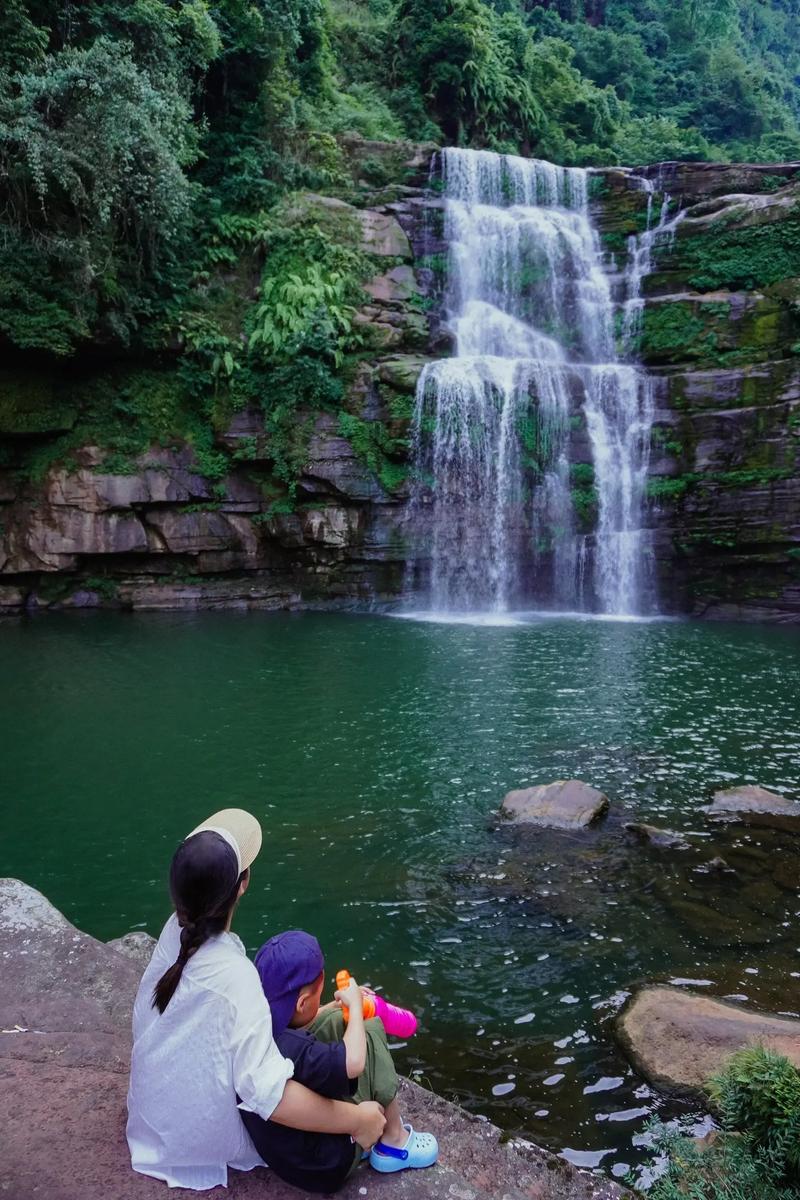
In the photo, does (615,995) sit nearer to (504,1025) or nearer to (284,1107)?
(504,1025)

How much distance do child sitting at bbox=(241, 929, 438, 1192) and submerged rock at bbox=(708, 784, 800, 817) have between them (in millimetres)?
5347

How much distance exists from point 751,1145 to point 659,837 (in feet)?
13.1

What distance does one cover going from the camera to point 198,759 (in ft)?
28.9

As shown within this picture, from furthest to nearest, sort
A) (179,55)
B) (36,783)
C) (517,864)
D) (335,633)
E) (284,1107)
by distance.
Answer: (179,55)
(335,633)
(36,783)
(517,864)
(284,1107)

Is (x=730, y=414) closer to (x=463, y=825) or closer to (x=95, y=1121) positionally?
(x=463, y=825)

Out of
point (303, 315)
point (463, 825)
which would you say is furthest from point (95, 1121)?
point (303, 315)

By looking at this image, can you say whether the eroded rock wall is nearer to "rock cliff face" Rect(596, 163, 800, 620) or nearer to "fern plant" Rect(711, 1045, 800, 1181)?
"rock cliff face" Rect(596, 163, 800, 620)

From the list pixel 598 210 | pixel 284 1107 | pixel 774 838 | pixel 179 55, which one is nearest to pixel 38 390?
pixel 179 55

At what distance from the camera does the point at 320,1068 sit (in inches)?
93.3

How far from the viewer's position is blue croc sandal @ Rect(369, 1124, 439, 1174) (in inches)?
102

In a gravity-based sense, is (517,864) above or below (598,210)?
below

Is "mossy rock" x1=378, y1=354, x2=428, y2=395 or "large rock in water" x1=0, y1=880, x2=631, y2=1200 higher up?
"mossy rock" x1=378, y1=354, x2=428, y2=395

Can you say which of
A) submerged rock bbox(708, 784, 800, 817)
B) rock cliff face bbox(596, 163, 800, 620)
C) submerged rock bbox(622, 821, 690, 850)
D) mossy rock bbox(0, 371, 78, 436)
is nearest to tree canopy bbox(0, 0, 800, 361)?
mossy rock bbox(0, 371, 78, 436)

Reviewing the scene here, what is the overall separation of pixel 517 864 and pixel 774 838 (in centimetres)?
221
